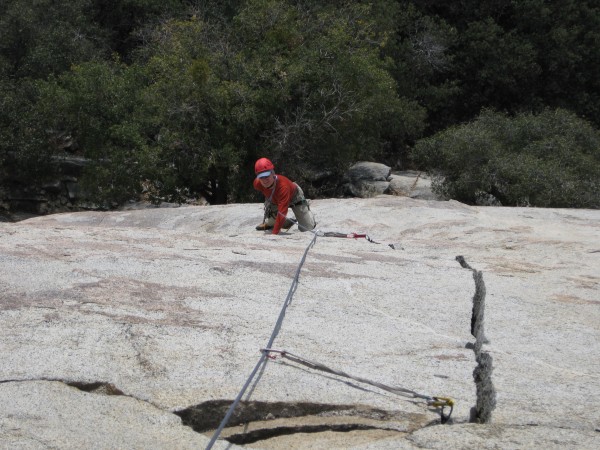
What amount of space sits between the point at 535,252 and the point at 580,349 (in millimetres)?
3201

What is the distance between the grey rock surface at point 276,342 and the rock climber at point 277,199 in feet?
4.71

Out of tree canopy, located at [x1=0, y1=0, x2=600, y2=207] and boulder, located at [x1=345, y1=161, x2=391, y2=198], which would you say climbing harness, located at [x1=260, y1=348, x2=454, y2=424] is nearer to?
tree canopy, located at [x1=0, y1=0, x2=600, y2=207]

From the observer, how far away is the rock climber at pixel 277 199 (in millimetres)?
9055

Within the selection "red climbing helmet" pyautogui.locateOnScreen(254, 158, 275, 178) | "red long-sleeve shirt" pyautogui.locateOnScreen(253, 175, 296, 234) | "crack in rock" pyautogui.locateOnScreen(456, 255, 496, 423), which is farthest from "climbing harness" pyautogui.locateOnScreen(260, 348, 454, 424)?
"red climbing helmet" pyautogui.locateOnScreen(254, 158, 275, 178)

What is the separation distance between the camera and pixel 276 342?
474 centimetres

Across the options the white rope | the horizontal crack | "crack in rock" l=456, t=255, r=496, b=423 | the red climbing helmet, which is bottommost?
the horizontal crack

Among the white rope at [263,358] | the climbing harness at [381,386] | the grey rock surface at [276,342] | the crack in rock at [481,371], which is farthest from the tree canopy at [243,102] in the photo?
the climbing harness at [381,386]

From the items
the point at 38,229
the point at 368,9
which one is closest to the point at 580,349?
the point at 38,229

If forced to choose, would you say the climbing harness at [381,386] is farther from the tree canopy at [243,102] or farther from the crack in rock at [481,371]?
the tree canopy at [243,102]

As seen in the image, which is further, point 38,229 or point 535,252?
point 535,252

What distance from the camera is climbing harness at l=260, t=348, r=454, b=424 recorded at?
405 cm

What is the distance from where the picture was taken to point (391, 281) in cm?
634

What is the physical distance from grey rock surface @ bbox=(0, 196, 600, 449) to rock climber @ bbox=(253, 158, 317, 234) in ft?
4.71

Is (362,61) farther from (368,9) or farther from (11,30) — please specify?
(11,30)
